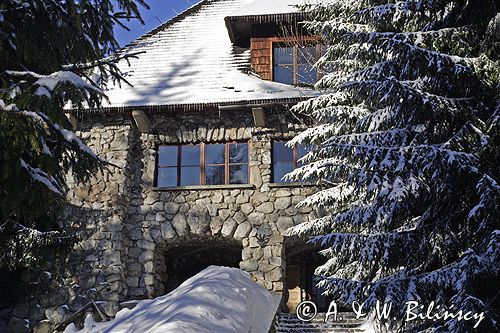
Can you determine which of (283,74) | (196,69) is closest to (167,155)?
(196,69)

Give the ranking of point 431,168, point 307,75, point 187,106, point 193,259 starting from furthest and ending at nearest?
1. point 193,259
2. point 307,75
3. point 187,106
4. point 431,168

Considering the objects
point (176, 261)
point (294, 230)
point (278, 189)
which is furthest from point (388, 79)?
point (176, 261)

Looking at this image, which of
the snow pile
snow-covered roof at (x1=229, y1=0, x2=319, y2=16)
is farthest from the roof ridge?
the snow pile

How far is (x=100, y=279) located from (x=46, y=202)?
4.72 m

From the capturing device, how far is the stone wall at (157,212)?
32.2ft

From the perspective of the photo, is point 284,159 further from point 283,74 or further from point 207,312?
point 207,312

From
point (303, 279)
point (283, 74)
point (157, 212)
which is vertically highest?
point (283, 74)

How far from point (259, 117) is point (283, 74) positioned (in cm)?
126

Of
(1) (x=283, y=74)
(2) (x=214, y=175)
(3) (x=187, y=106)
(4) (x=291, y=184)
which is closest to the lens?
(4) (x=291, y=184)

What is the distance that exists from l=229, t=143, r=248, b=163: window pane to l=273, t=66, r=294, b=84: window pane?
1491 mm

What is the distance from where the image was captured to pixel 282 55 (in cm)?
1118

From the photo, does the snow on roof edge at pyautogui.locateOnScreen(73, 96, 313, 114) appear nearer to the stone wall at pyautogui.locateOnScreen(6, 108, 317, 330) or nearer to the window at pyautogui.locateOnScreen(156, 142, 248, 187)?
the stone wall at pyautogui.locateOnScreen(6, 108, 317, 330)

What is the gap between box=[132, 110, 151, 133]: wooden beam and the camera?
10453mm

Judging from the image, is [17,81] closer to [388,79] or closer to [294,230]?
[388,79]
